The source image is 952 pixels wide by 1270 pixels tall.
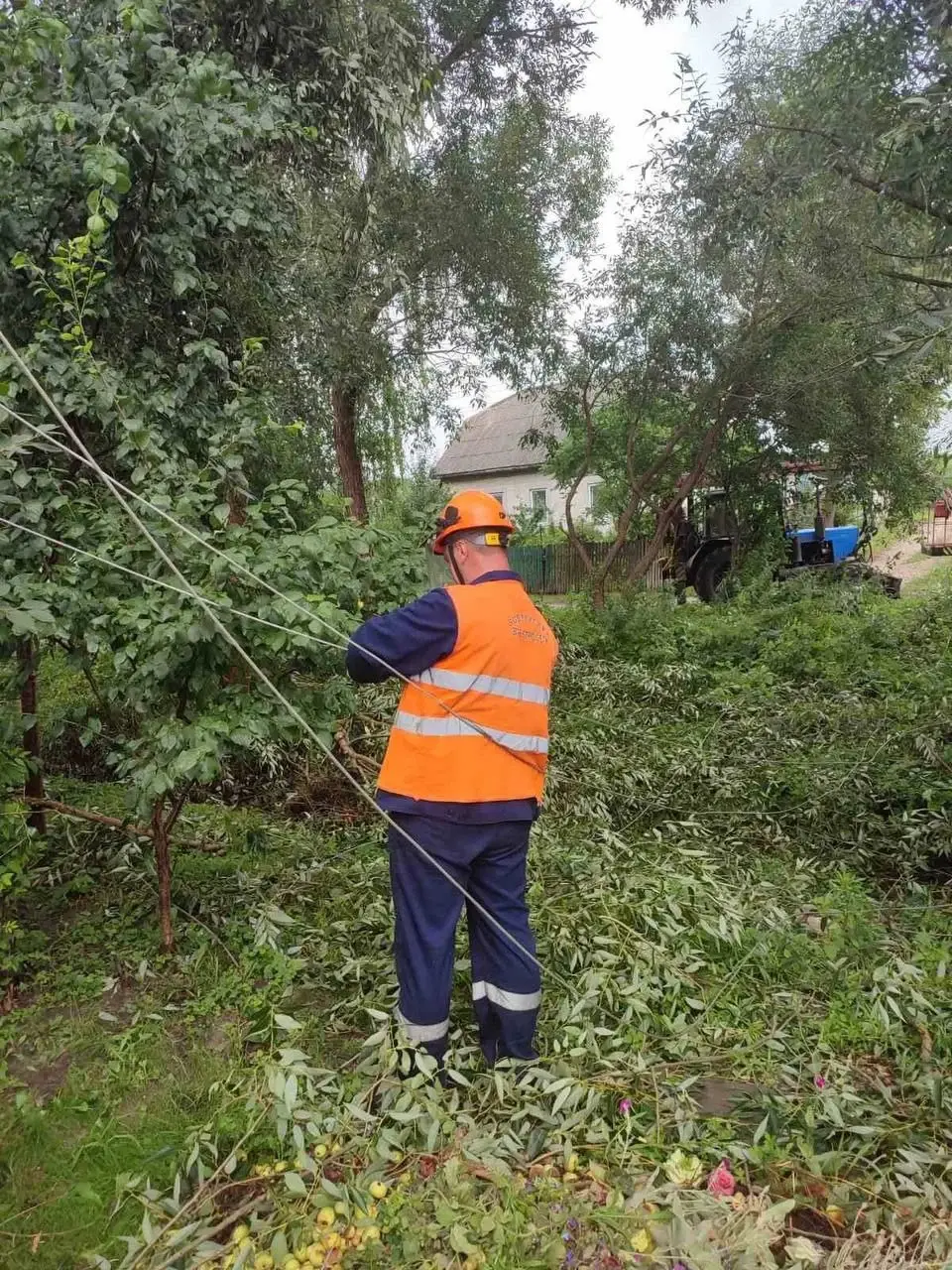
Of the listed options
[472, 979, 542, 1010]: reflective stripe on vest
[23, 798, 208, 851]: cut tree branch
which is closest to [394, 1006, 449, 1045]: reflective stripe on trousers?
[472, 979, 542, 1010]: reflective stripe on vest

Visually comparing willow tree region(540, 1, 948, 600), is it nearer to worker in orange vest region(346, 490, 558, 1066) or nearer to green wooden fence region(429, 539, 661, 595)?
worker in orange vest region(346, 490, 558, 1066)

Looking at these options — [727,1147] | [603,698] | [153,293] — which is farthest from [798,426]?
[727,1147]

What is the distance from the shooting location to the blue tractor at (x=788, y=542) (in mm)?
13922

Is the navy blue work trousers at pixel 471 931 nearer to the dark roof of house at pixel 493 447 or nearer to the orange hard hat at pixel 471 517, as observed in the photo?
the orange hard hat at pixel 471 517

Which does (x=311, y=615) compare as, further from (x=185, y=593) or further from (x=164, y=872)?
(x=164, y=872)

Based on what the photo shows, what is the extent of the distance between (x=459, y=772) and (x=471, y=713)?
168mm

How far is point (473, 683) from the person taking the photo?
2488mm

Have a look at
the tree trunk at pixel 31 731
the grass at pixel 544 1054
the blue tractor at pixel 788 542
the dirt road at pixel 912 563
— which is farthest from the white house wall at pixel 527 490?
the tree trunk at pixel 31 731

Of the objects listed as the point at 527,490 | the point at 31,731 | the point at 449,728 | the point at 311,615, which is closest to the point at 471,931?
the point at 449,728

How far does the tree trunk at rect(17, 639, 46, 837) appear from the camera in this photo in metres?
2.96

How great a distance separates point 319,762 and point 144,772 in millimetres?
2452

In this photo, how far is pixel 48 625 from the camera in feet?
8.27

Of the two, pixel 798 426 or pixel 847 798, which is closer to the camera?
pixel 847 798

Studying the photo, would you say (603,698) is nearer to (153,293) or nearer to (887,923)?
(887,923)
